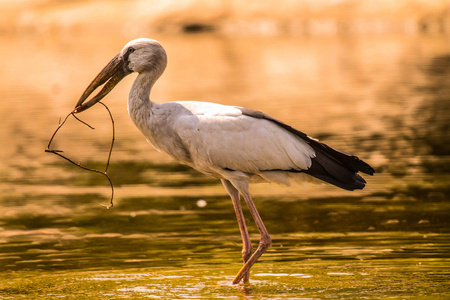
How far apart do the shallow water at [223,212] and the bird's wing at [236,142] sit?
3.36ft

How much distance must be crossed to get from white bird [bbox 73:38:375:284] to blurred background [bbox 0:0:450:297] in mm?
900

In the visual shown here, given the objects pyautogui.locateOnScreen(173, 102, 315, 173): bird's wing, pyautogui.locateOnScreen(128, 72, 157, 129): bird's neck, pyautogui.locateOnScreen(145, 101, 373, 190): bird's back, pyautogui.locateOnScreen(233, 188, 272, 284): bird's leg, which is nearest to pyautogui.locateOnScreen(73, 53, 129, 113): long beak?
pyautogui.locateOnScreen(128, 72, 157, 129): bird's neck

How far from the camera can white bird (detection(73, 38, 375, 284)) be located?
7.73 m

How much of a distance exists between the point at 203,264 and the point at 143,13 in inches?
2054

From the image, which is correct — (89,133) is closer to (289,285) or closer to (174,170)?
(174,170)

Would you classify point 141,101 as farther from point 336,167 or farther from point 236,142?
point 336,167

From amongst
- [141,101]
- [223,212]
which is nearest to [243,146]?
[141,101]

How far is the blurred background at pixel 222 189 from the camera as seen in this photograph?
345 inches

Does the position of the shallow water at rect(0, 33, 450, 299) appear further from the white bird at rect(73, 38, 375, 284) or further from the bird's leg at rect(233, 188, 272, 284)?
the white bird at rect(73, 38, 375, 284)

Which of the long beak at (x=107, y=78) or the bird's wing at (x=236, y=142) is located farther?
the long beak at (x=107, y=78)

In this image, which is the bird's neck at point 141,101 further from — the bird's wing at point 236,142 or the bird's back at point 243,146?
the bird's wing at point 236,142

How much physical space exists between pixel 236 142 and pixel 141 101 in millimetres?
909

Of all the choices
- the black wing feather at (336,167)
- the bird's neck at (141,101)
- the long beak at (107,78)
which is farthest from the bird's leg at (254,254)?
the long beak at (107,78)

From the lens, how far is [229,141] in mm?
7742
